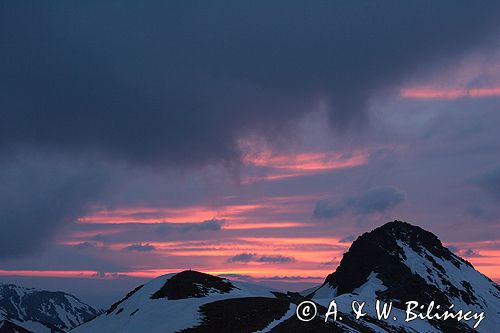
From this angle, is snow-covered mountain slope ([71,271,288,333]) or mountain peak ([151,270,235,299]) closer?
snow-covered mountain slope ([71,271,288,333])

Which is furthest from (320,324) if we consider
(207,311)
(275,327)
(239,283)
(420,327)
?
(420,327)

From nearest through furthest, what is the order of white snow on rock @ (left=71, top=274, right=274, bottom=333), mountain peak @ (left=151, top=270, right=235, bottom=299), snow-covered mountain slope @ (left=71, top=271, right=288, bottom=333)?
white snow on rock @ (left=71, top=274, right=274, bottom=333)
snow-covered mountain slope @ (left=71, top=271, right=288, bottom=333)
mountain peak @ (left=151, top=270, right=235, bottom=299)

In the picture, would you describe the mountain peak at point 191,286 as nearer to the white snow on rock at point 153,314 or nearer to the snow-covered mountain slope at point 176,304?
the snow-covered mountain slope at point 176,304

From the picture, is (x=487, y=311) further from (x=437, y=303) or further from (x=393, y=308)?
(x=393, y=308)

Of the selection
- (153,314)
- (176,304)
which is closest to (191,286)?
(176,304)

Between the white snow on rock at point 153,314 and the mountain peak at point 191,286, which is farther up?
the mountain peak at point 191,286

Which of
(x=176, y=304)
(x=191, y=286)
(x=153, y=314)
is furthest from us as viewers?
(x=191, y=286)

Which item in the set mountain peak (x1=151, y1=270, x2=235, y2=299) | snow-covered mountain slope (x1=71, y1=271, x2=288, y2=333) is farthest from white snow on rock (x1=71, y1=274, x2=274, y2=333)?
mountain peak (x1=151, y1=270, x2=235, y2=299)

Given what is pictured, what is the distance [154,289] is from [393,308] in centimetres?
6378

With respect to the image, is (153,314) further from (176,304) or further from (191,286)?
(191,286)

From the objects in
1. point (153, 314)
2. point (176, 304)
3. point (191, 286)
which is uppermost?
point (191, 286)

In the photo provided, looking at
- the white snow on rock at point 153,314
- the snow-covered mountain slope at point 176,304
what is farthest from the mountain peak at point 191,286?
the white snow on rock at point 153,314

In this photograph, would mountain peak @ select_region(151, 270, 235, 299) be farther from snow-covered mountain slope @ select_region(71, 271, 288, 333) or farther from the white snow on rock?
the white snow on rock

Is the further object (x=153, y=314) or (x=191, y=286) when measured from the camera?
(x=191, y=286)
